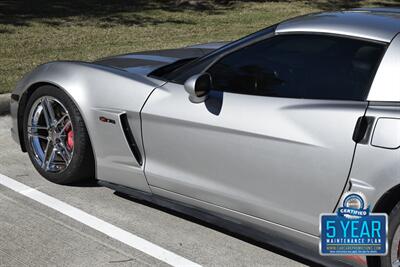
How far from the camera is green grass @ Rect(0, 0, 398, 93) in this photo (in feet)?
32.4

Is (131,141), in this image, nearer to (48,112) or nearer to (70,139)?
(70,139)

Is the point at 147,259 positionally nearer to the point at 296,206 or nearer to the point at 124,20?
the point at 296,206

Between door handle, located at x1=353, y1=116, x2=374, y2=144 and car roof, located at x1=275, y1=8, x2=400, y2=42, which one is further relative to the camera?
car roof, located at x1=275, y1=8, x2=400, y2=42

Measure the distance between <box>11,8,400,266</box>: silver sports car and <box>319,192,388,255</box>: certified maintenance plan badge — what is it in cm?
5

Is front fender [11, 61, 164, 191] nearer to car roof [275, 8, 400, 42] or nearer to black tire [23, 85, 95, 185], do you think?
black tire [23, 85, 95, 185]

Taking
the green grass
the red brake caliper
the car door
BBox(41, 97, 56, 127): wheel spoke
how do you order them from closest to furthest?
the car door
the red brake caliper
BBox(41, 97, 56, 127): wheel spoke
the green grass

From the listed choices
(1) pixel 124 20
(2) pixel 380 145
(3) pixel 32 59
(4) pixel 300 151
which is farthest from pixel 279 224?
(1) pixel 124 20

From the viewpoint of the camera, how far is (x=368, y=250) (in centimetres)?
343

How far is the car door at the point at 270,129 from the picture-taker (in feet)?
11.6

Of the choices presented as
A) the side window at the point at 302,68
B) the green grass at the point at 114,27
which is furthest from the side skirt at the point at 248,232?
the green grass at the point at 114,27

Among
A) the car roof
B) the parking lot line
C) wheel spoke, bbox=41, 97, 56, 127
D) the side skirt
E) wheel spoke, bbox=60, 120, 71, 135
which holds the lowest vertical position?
the parking lot line

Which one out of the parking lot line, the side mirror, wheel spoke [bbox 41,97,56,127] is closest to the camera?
the side mirror

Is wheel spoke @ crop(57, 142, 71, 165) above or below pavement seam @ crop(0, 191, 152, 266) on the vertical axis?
above

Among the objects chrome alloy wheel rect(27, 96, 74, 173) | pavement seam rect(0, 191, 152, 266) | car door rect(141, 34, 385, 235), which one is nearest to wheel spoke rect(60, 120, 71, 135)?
chrome alloy wheel rect(27, 96, 74, 173)
